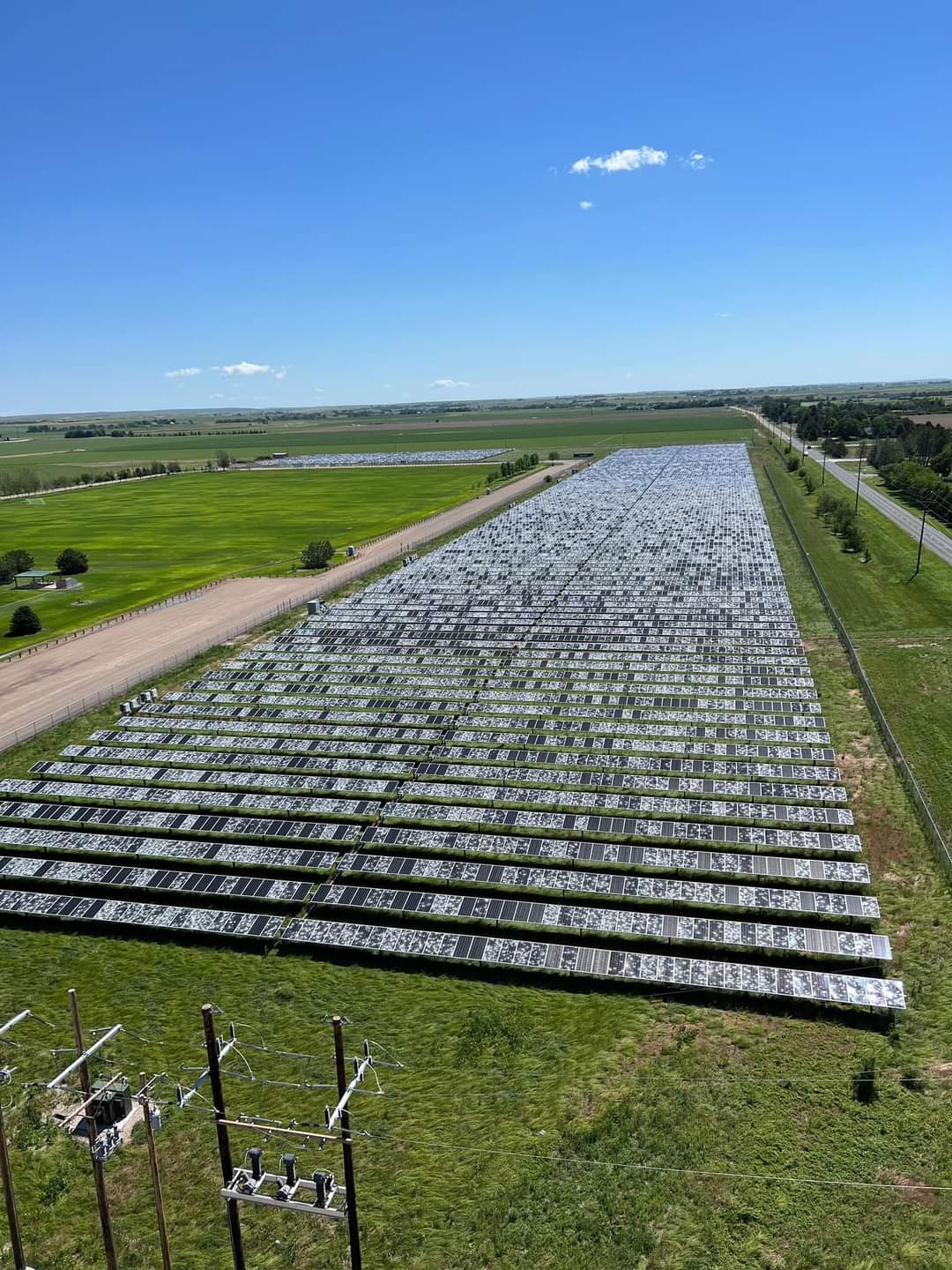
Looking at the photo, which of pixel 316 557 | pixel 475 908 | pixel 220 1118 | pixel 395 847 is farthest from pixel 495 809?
pixel 316 557

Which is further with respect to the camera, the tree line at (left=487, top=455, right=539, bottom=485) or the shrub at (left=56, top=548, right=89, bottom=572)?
the tree line at (left=487, top=455, right=539, bottom=485)

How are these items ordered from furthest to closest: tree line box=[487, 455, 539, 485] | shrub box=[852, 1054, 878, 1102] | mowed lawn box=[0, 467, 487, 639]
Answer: tree line box=[487, 455, 539, 485], mowed lawn box=[0, 467, 487, 639], shrub box=[852, 1054, 878, 1102]

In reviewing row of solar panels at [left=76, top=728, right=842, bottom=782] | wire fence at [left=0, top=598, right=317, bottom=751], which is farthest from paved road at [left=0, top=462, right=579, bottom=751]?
row of solar panels at [left=76, top=728, right=842, bottom=782]

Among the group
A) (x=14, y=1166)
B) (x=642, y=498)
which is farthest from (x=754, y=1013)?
(x=642, y=498)

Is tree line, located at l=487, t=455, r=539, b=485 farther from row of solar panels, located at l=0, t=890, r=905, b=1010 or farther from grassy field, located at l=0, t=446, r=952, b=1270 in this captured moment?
grassy field, located at l=0, t=446, r=952, b=1270

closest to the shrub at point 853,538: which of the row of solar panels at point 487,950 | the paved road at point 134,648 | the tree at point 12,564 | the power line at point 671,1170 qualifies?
the paved road at point 134,648

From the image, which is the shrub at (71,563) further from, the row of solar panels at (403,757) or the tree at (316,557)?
the row of solar panels at (403,757)

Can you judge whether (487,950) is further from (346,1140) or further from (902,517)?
(902,517)
